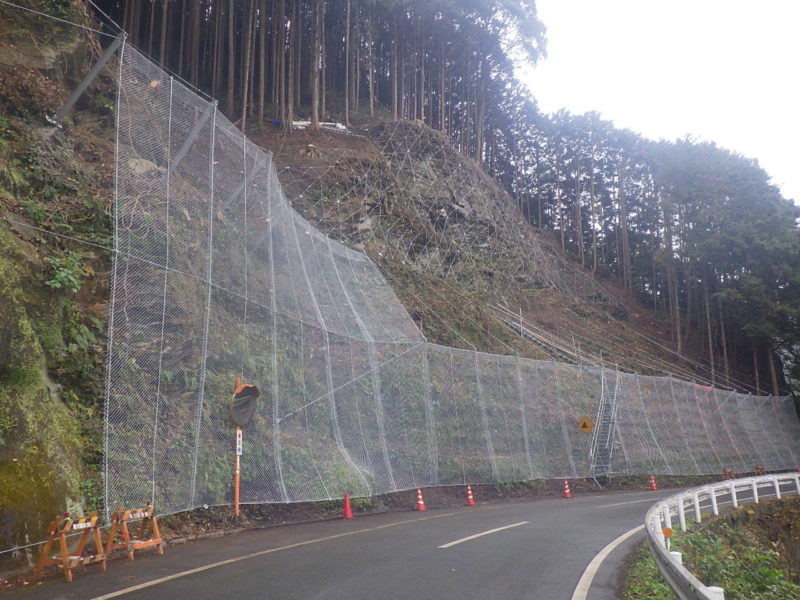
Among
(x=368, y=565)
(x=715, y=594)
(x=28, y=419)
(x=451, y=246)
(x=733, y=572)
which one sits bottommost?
(x=733, y=572)

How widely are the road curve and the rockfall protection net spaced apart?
1.15 metres

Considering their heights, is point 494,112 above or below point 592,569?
above

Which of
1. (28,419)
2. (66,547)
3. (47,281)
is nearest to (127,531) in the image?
(66,547)

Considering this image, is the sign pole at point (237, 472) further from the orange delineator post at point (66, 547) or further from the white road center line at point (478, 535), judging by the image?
the white road center line at point (478, 535)

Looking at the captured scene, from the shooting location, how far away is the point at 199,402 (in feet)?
29.4

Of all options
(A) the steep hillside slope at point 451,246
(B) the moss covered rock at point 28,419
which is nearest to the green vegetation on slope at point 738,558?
(B) the moss covered rock at point 28,419

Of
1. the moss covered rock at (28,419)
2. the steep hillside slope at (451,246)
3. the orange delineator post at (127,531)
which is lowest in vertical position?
the orange delineator post at (127,531)

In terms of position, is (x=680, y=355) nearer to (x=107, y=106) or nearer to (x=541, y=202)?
(x=541, y=202)

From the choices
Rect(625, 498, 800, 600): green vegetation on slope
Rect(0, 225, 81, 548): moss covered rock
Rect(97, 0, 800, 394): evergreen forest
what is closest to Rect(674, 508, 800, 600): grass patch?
Rect(625, 498, 800, 600): green vegetation on slope

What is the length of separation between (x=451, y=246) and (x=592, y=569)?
961 inches

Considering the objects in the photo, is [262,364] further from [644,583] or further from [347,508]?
[644,583]

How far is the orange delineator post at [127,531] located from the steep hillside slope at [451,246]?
15598 mm

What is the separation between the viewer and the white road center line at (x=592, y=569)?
5.82 meters

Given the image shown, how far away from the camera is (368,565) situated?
272 inches
